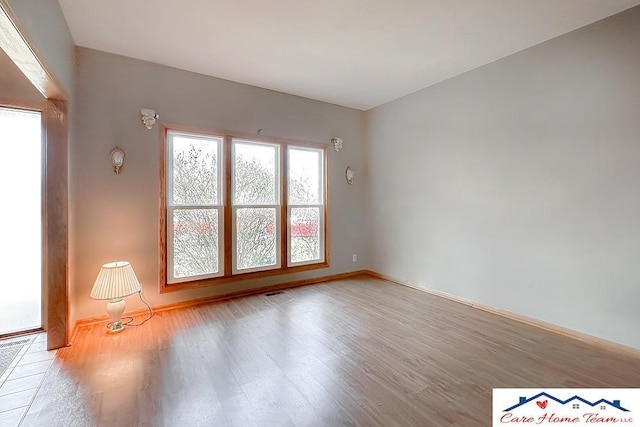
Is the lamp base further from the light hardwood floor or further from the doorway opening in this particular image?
the doorway opening

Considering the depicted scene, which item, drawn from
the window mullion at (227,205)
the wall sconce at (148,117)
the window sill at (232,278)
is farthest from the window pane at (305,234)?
the wall sconce at (148,117)

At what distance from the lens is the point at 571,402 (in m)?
1.86

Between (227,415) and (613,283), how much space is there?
3377 mm

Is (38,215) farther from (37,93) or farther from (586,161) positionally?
(586,161)

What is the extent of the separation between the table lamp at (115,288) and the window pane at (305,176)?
7.75 feet

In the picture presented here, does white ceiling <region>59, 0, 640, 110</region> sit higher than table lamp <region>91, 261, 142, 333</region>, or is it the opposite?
white ceiling <region>59, 0, 640, 110</region>

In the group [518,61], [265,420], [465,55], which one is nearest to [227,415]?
[265,420]

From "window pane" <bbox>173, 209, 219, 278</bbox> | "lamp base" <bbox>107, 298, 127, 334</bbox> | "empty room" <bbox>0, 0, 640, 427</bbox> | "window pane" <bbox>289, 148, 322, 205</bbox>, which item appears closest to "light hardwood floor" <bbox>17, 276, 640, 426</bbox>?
"empty room" <bbox>0, 0, 640, 427</bbox>

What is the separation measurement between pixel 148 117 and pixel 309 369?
3204 mm

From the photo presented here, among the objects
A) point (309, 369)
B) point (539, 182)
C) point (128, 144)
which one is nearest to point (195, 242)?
point (128, 144)

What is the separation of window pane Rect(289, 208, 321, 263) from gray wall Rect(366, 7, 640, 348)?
1486 mm

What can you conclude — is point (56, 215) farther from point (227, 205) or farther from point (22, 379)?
point (227, 205)

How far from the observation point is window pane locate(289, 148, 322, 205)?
4.58 meters

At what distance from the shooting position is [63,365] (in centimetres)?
230
